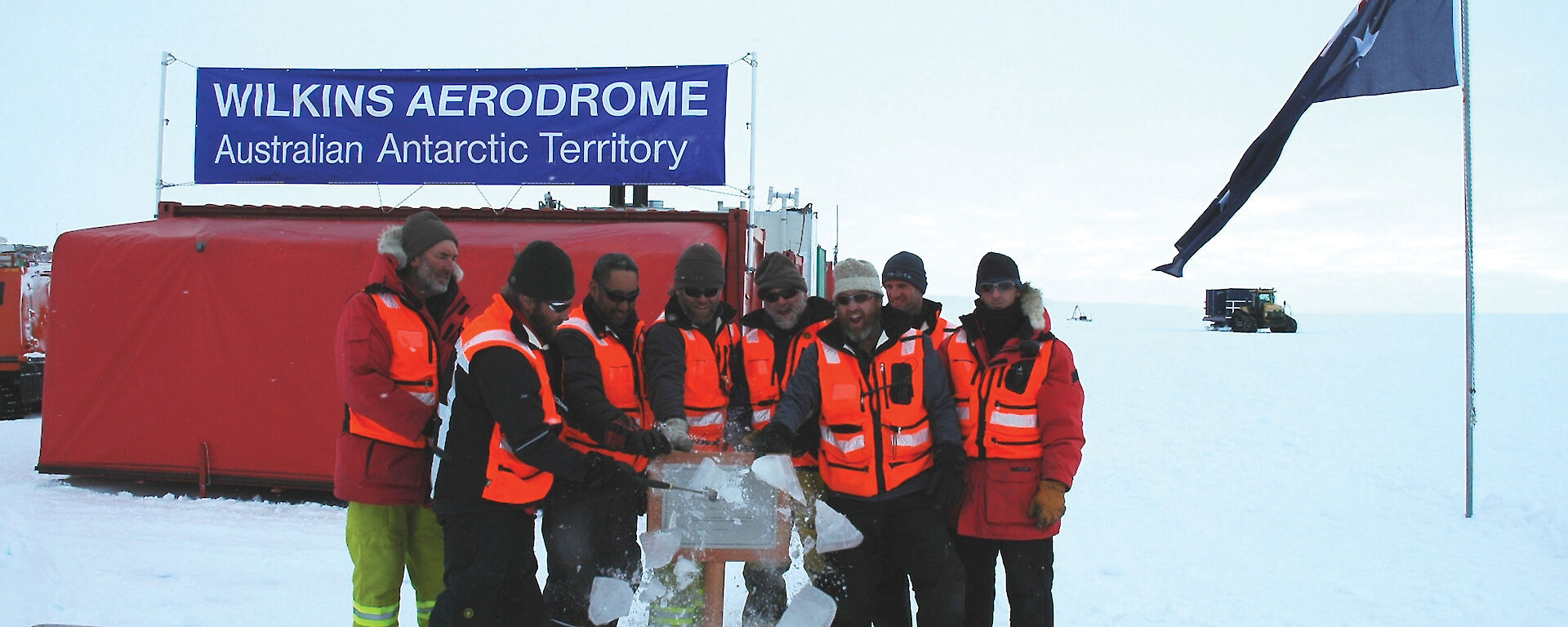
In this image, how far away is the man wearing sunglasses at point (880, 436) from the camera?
11.1 ft

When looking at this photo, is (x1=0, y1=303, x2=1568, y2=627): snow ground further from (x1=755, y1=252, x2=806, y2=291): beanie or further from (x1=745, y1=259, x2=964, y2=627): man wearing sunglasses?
(x1=755, y1=252, x2=806, y2=291): beanie

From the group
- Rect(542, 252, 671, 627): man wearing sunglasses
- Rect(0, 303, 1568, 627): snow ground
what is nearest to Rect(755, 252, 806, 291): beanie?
Rect(542, 252, 671, 627): man wearing sunglasses

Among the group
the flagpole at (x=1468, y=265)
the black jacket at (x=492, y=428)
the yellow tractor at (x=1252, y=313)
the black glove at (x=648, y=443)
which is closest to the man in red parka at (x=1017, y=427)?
the black glove at (x=648, y=443)

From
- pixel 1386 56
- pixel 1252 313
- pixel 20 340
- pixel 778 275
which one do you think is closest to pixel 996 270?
pixel 778 275

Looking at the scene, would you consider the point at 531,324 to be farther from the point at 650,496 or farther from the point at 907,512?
the point at 907,512

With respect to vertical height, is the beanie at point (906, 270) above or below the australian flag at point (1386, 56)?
below

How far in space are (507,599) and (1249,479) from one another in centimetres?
700

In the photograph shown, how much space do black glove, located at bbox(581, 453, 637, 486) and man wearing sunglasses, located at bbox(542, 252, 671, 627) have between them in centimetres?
7

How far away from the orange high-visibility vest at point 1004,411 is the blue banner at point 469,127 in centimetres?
399

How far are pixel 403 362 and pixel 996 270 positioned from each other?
2.19 meters

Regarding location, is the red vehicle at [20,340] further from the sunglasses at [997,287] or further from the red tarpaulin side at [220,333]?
the sunglasses at [997,287]

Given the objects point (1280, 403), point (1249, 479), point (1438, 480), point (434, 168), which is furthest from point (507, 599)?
point (1280, 403)

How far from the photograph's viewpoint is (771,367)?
3.77 metres

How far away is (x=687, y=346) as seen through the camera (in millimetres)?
3670
